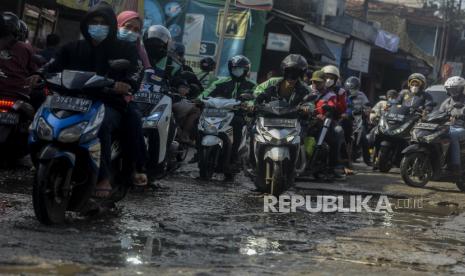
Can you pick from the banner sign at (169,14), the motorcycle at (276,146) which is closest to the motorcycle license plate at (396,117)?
the motorcycle at (276,146)

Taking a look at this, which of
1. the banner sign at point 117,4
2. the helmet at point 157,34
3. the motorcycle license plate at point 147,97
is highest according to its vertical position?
the banner sign at point 117,4

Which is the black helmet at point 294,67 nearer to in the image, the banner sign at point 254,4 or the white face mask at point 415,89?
the white face mask at point 415,89

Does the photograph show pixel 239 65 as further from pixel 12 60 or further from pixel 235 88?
pixel 12 60

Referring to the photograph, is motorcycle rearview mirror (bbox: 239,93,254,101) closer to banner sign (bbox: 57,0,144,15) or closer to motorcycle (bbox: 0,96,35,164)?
motorcycle (bbox: 0,96,35,164)

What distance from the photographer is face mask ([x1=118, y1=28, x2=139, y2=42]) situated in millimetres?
5816

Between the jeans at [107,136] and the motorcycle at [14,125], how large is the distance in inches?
88.9

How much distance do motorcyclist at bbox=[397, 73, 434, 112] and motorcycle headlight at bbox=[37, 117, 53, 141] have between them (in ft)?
24.7

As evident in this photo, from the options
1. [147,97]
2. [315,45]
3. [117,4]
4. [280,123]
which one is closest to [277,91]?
[280,123]

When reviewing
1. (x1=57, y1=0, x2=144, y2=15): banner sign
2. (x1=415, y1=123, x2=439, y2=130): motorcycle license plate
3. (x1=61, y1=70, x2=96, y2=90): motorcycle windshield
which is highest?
(x1=57, y1=0, x2=144, y2=15): banner sign

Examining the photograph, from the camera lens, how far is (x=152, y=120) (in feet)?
21.3

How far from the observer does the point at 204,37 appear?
60.6 ft

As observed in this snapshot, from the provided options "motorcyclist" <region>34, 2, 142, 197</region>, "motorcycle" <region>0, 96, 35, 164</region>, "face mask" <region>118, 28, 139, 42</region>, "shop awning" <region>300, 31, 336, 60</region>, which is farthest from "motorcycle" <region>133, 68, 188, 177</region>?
"shop awning" <region>300, 31, 336, 60</region>

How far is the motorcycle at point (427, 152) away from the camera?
9.76 m

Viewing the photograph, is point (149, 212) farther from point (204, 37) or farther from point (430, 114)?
point (204, 37)
